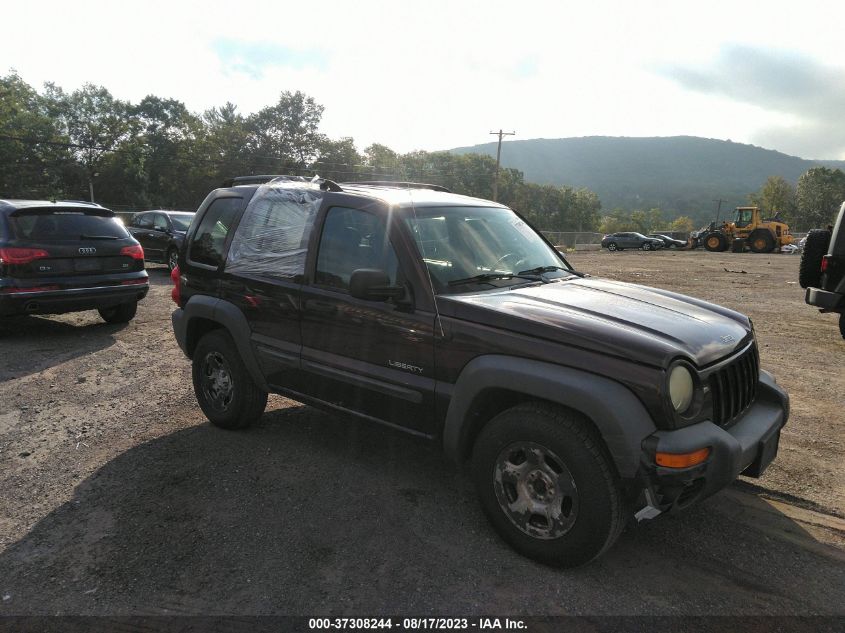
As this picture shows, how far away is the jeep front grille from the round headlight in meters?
0.25

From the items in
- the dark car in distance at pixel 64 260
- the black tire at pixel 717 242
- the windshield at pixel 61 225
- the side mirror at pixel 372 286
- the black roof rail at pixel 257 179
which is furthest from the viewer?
the black tire at pixel 717 242

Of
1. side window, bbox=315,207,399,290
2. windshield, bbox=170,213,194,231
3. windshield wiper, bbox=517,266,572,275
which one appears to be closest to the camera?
side window, bbox=315,207,399,290

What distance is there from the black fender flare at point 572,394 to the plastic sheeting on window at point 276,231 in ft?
5.15

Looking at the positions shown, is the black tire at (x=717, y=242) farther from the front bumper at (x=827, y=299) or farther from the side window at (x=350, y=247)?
the side window at (x=350, y=247)

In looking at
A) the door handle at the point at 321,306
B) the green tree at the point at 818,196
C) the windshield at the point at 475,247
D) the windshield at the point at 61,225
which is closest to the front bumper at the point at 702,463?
the windshield at the point at 475,247

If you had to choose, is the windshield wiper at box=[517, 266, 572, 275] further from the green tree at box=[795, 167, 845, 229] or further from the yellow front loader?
the green tree at box=[795, 167, 845, 229]

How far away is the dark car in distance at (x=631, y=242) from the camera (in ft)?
137

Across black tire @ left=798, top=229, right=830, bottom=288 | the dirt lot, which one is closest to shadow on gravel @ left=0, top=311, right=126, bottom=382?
the dirt lot

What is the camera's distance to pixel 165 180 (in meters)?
64.2

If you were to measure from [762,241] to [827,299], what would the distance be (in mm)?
33047

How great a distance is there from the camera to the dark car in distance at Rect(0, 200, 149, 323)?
22.7ft

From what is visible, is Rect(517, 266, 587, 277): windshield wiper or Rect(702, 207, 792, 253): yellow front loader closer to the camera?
Rect(517, 266, 587, 277): windshield wiper

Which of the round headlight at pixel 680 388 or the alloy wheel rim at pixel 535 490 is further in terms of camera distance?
the alloy wheel rim at pixel 535 490

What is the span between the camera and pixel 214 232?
462cm
